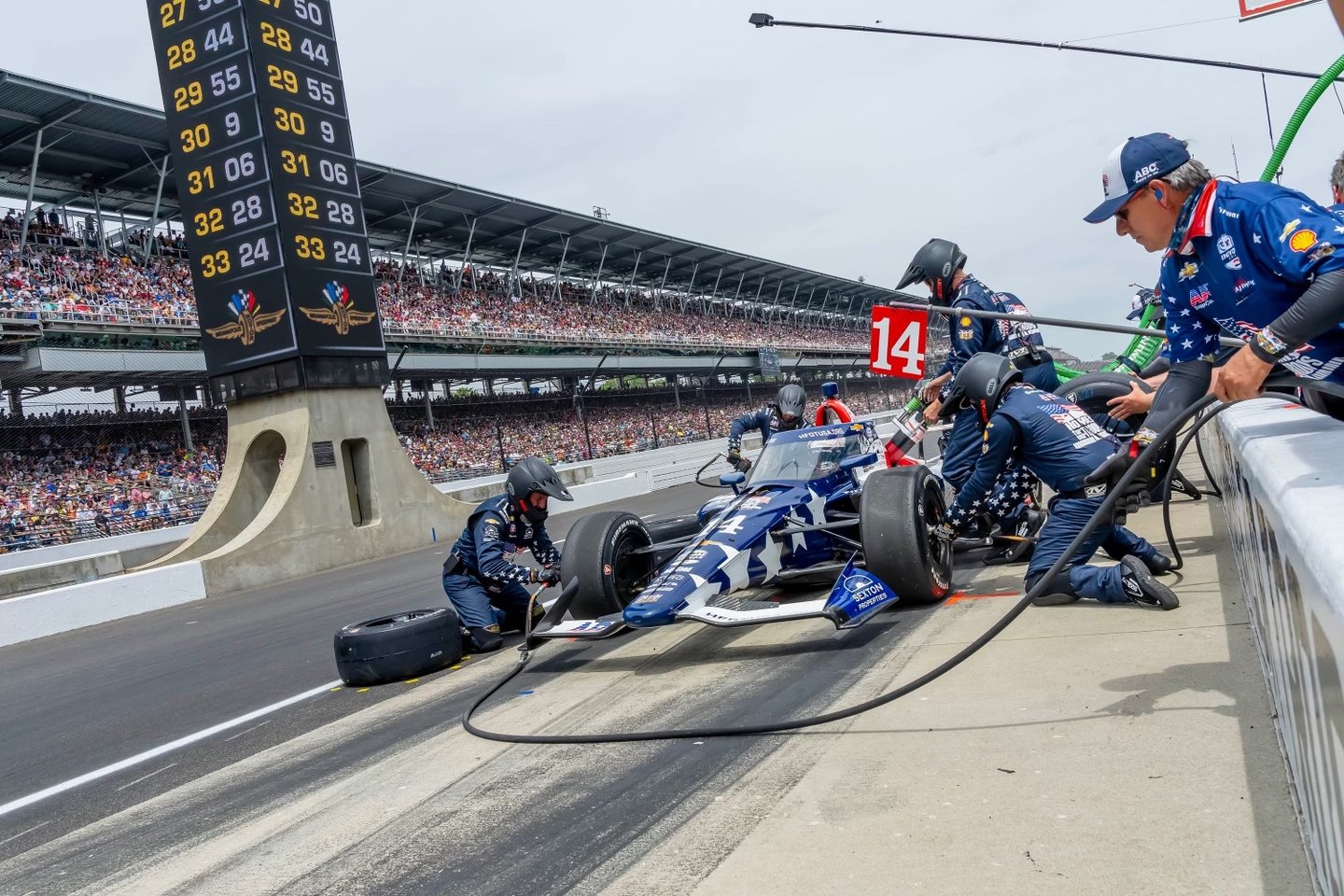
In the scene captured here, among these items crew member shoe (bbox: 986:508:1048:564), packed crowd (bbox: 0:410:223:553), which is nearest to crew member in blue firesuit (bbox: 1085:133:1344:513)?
crew member shoe (bbox: 986:508:1048:564)

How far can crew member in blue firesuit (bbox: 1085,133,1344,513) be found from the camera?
9.79ft

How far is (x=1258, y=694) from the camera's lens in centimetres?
360

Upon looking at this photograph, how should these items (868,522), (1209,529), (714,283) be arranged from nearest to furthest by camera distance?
(868,522)
(1209,529)
(714,283)

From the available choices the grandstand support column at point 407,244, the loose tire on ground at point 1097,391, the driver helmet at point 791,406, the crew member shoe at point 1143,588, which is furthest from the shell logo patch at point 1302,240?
the grandstand support column at point 407,244

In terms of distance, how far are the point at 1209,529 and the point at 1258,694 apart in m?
4.19

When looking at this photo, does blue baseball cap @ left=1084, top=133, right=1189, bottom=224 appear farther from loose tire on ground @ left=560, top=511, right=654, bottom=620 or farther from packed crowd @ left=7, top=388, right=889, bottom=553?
packed crowd @ left=7, top=388, right=889, bottom=553

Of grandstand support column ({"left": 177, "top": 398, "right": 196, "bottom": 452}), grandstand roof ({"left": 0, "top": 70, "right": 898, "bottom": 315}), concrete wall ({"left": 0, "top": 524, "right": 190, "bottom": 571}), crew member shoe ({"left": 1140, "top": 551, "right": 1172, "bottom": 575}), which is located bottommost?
crew member shoe ({"left": 1140, "top": 551, "right": 1172, "bottom": 575})

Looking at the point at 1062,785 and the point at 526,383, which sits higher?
the point at 526,383

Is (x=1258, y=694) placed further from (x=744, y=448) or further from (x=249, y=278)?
(x=744, y=448)

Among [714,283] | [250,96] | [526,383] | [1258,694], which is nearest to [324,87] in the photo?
[250,96]

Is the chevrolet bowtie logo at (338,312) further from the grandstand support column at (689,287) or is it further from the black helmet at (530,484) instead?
the grandstand support column at (689,287)

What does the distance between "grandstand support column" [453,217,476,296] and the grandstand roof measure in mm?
243

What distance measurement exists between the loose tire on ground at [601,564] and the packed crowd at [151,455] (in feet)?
58.3

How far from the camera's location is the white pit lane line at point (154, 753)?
4.86 metres
